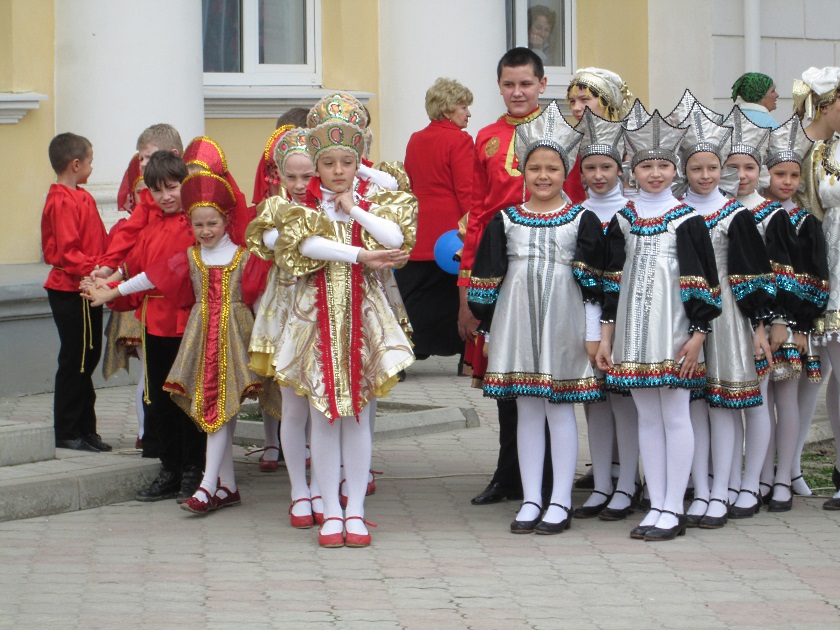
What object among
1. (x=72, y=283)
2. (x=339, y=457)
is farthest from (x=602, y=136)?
(x=72, y=283)

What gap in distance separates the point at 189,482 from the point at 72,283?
4.38 ft

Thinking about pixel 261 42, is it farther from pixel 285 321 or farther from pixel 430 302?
pixel 285 321

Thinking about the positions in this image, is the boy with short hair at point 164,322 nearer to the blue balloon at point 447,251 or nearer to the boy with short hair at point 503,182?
the boy with short hair at point 503,182

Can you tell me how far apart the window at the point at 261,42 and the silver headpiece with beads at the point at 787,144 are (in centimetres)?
580

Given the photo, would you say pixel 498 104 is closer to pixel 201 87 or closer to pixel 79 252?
Result: pixel 201 87

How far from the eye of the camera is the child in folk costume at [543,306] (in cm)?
614

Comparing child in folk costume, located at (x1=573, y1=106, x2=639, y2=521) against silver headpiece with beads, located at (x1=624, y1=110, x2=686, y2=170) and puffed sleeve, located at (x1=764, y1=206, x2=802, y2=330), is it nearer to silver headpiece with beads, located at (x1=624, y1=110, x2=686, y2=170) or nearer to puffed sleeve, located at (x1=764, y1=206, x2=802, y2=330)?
silver headpiece with beads, located at (x1=624, y1=110, x2=686, y2=170)

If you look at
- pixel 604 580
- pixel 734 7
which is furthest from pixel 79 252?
pixel 734 7

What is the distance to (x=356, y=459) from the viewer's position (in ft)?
20.0

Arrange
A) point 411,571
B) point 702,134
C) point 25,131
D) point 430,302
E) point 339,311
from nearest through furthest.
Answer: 1. point 411,571
2. point 339,311
3. point 702,134
4. point 430,302
5. point 25,131

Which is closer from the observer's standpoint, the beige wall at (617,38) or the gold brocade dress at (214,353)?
the gold brocade dress at (214,353)

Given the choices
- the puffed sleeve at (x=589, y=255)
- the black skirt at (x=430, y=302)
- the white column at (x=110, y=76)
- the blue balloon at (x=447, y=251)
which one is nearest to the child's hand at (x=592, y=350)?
the puffed sleeve at (x=589, y=255)

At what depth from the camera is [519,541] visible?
608 centimetres

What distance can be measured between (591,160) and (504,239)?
0.50 meters
